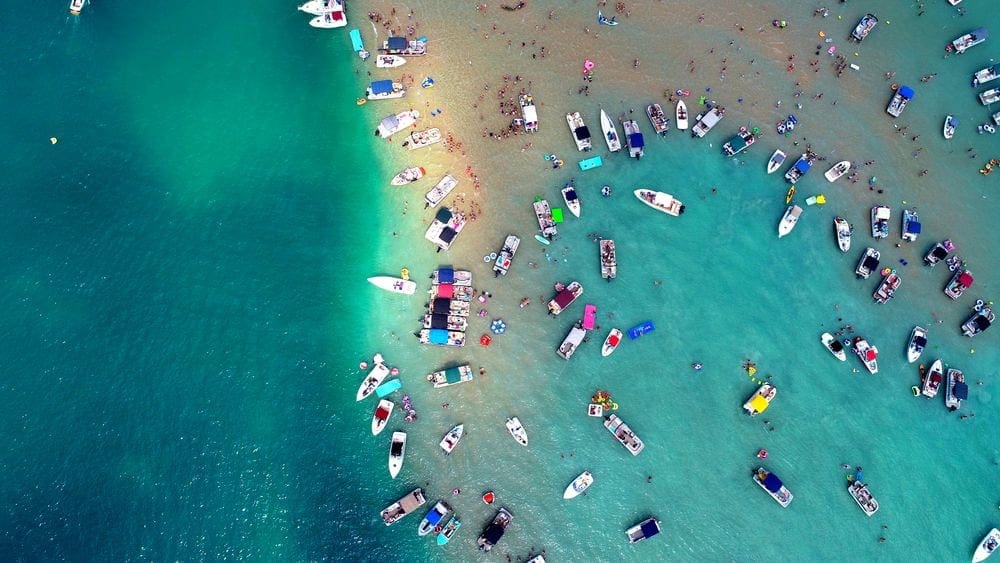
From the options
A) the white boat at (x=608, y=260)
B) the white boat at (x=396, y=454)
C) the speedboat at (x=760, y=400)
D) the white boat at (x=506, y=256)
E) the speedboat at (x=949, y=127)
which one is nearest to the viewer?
the white boat at (x=396, y=454)

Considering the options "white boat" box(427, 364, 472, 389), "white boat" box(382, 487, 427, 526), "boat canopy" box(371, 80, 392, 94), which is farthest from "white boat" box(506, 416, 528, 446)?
"boat canopy" box(371, 80, 392, 94)

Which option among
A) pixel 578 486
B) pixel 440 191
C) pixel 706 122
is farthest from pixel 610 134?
pixel 578 486

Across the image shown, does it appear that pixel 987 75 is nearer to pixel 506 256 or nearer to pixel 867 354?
pixel 867 354

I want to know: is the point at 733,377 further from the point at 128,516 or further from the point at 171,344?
the point at 128,516

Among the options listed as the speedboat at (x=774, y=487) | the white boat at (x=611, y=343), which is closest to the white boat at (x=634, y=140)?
the white boat at (x=611, y=343)

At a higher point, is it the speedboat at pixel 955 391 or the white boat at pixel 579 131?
the white boat at pixel 579 131

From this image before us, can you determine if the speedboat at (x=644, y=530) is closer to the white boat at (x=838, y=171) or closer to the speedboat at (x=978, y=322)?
the speedboat at (x=978, y=322)

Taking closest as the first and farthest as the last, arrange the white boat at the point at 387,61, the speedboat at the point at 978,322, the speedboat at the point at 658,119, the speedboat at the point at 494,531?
the speedboat at the point at 494,531, the speedboat at the point at 978,322, the speedboat at the point at 658,119, the white boat at the point at 387,61
